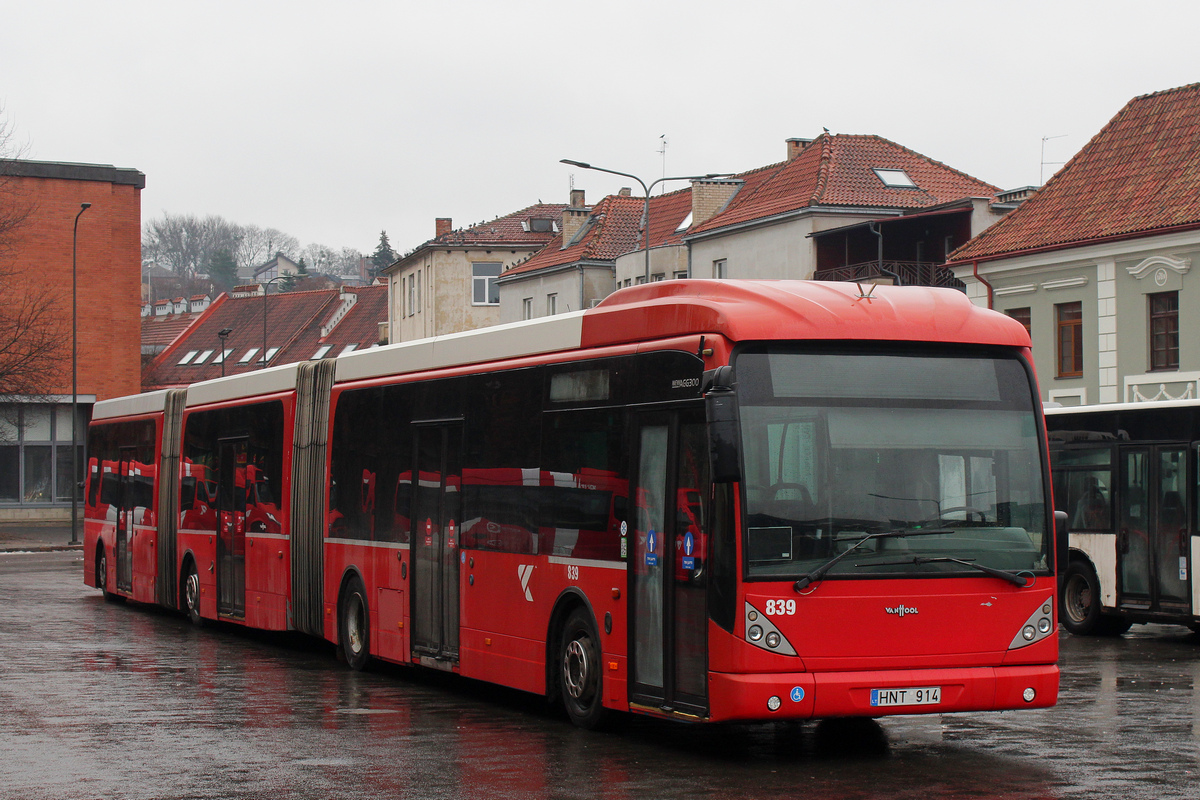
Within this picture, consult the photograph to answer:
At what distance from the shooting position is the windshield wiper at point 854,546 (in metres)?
9.53

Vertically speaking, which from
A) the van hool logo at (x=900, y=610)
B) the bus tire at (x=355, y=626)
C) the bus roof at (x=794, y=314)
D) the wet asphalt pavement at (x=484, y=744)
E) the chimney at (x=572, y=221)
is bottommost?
the wet asphalt pavement at (x=484, y=744)

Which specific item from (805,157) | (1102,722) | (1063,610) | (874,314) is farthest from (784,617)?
(805,157)

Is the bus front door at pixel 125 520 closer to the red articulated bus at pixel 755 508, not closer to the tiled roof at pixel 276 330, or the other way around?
the red articulated bus at pixel 755 508

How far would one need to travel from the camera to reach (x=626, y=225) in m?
67.8

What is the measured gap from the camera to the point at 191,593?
21375 mm

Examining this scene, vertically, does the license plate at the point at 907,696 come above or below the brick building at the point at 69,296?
below

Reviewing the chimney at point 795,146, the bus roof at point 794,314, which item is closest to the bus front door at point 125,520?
the bus roof at point 794,314

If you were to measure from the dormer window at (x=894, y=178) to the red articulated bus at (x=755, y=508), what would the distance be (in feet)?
129

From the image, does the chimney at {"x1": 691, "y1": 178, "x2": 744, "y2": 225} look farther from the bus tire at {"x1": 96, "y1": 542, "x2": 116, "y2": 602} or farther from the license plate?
the license plate

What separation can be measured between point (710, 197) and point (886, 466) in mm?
47977

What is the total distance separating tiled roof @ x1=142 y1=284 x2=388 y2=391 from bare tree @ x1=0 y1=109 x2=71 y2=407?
3016cm

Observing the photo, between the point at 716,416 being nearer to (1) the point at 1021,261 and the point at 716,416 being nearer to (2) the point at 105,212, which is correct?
(1) the point at 1021,261

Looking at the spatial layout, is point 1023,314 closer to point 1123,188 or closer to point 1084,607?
point 1123,188

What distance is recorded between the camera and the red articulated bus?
9.59 m
